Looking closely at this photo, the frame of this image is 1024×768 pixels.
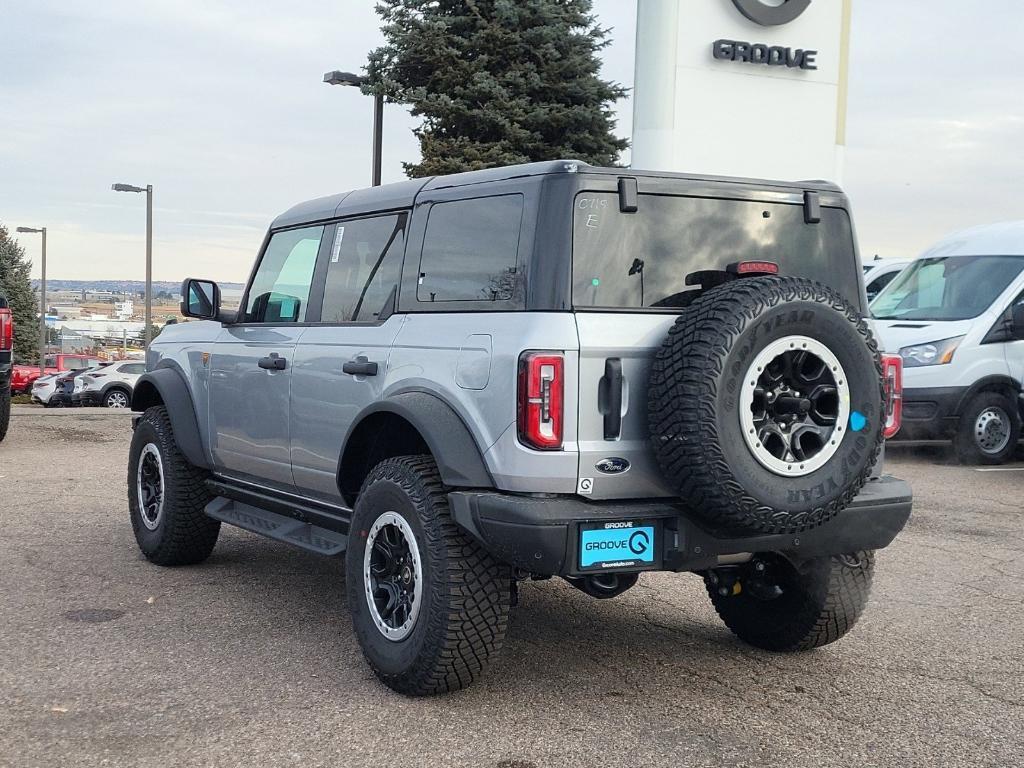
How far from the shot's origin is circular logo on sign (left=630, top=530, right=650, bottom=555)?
13.6 ft

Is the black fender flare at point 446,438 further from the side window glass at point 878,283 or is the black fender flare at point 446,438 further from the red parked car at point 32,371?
the red parked car at point 32,371

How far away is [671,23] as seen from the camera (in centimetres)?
1850

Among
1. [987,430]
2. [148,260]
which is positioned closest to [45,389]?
[148,260]

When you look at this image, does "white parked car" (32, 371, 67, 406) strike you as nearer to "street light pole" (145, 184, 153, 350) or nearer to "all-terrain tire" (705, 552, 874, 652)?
"street light pole" (145, 184, 153, 350)

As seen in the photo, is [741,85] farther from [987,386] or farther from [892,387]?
[892,387]

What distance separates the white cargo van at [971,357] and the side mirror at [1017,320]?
0.01 metres

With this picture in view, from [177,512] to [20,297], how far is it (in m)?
60.9

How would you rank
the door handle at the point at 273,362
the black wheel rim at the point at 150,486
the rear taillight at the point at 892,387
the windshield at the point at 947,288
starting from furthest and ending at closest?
the windshield at the point at 947,288 → the black wheel rim at the point at 150,486 → the door handle at the point at 273,362 → the rear taillight at the point at 892,387

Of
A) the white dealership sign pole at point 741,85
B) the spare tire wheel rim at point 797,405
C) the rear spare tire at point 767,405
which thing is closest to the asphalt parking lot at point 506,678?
the rear spare tire at point 767,405

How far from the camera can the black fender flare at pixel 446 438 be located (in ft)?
14.0

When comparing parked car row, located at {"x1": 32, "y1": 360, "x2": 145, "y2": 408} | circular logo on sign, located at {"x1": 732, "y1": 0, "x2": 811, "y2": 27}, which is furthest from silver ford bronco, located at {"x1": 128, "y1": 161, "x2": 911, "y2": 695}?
parked car row, located at {"x1": 32, "y1": 360, "x2": 145, "y2": 408}

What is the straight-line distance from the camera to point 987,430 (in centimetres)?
1227

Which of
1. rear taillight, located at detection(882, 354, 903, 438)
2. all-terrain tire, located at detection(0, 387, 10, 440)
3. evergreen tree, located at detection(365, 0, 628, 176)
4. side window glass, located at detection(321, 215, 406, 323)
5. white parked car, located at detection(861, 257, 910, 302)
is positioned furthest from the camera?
evergreen tree, located at detection(365, 0, 628, 176)

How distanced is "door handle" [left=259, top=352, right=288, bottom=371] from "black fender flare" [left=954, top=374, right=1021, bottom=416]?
834 centimetres
